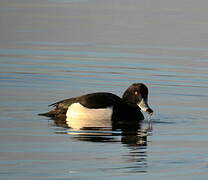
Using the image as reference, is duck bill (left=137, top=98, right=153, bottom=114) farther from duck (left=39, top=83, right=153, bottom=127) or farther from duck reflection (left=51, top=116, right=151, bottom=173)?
duck reflection (left=51, top=116, right=151, bottom=173)

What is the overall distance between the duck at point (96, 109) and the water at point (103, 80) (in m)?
0.38

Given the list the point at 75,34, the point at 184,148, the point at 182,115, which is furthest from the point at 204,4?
the point at 184,148

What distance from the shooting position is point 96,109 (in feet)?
48.6

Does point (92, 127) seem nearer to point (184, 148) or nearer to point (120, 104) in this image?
point (120, 104)

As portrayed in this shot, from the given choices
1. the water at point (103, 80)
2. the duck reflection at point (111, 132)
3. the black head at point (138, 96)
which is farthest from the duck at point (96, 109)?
→ the water at point (103, 80)

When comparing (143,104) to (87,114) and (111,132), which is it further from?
(111,132)

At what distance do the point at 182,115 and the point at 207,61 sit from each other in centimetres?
610

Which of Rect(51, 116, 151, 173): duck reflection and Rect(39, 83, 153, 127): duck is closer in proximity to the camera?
Rect(51, 116, 151, 173): duck reflection

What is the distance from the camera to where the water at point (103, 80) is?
11297 mm

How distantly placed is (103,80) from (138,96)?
310 cm

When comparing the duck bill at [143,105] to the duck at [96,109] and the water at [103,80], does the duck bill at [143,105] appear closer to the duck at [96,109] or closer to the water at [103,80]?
the duck at [96,109]

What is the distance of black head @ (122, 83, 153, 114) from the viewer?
49.8 feet

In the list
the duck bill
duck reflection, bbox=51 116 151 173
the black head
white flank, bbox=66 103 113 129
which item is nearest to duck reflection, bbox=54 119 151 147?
duck reflection, bbox=51 116 151 173

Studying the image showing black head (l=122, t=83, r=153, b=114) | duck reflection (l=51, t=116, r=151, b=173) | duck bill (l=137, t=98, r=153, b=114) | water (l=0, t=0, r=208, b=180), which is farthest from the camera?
black head (l=122, t=83, r=153, b=114)
